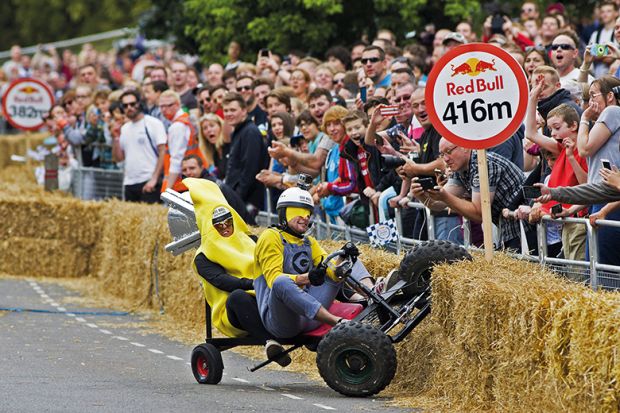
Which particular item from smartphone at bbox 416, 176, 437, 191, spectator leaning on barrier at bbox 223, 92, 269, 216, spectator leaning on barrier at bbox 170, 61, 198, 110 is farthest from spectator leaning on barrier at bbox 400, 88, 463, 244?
spectator leaning on barrier at bbox 170, 61, 198, 110

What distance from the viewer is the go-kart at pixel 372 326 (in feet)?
41.8

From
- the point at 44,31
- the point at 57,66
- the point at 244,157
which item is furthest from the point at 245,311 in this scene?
the point at 44,31

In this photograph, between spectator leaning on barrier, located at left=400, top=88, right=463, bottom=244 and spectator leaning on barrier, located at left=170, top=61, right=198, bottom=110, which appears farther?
spectator leaning on barrier, located at left=170, top=61, right=198, bottom=110

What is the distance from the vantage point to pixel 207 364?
14375mm

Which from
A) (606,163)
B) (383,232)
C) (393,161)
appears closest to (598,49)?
(393,161)

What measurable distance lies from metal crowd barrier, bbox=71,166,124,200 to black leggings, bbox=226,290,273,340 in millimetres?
12028

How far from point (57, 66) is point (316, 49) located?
14794 millimetres

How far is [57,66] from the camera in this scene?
133ft

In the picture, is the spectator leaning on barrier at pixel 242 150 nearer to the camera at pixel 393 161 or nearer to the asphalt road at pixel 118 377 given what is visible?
the asphalt road at pixel 118 377

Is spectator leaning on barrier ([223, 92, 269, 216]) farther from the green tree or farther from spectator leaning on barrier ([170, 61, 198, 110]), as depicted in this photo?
the green tree

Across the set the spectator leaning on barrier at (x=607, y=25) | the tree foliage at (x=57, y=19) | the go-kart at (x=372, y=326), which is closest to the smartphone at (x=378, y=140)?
the go-kart at (x=372, y=326)

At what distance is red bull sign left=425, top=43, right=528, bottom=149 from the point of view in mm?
12922

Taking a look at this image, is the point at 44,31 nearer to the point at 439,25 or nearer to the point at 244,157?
the point at 439,25

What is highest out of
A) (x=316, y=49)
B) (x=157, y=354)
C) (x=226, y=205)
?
(x=316, y=49)
